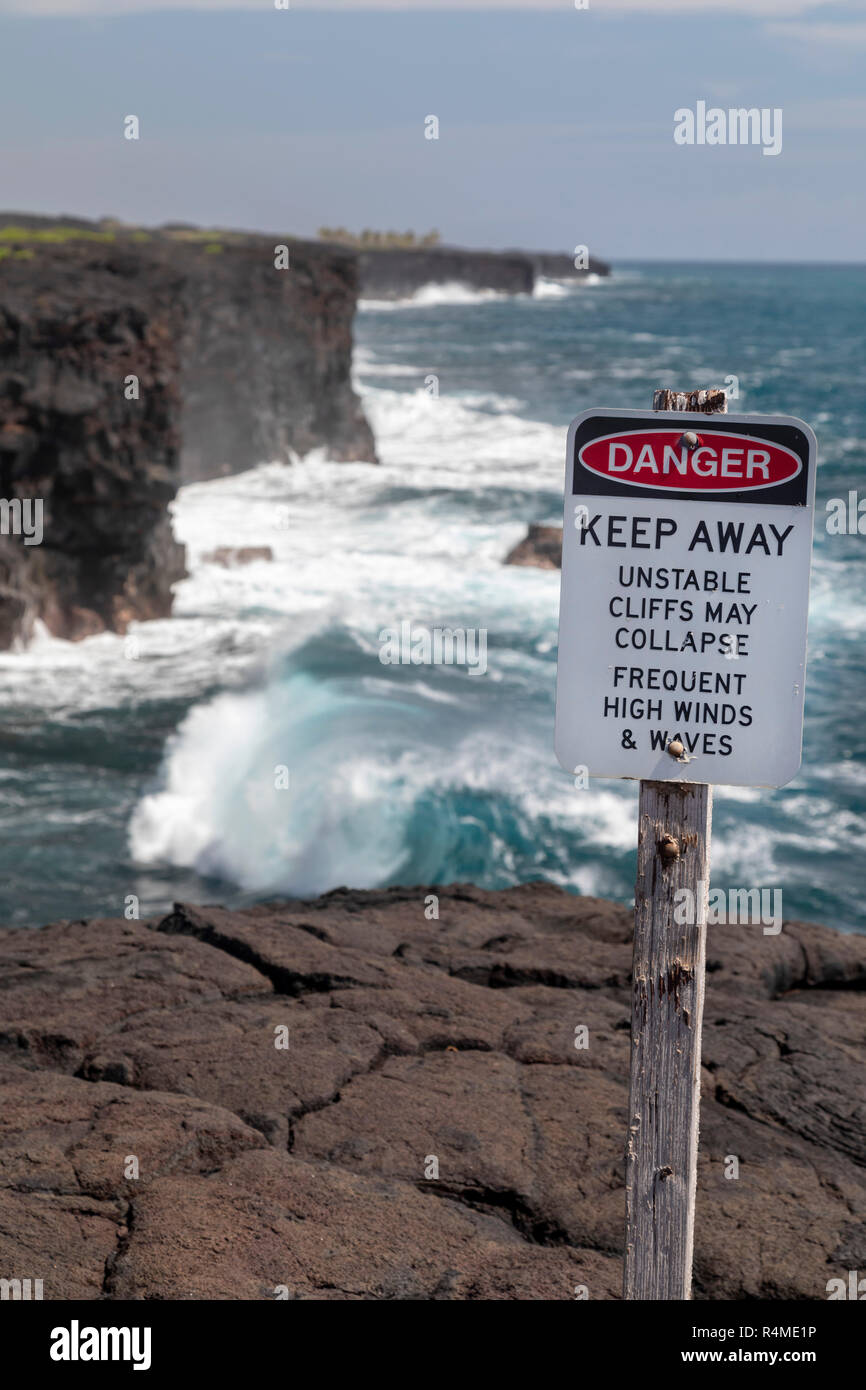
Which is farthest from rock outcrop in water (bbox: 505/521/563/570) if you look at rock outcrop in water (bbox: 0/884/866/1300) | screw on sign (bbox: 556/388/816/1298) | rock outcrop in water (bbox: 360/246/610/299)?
rock outcrop in water (bbox: 360/246/610/299)

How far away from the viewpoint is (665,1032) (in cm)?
311

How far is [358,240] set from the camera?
428 feet

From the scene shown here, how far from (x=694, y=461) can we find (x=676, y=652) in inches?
17.5

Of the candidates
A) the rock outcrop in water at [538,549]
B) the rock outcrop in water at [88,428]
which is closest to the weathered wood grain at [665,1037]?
the rock outcrop in water at [88,428]

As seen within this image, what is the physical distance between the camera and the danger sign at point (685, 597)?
2.94 metres

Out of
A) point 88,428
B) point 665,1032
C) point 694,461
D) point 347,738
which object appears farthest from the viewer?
point 88,428

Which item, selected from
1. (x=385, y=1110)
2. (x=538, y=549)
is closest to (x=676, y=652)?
(x=385, y=1110)

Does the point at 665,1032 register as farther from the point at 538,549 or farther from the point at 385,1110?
the point at 538,549

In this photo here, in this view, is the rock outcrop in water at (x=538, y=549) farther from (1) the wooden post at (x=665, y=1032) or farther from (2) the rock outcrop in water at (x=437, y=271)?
(2) the rock outcrop in water at (x=437, y=271)

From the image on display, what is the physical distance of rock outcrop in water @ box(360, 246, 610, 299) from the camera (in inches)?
4769

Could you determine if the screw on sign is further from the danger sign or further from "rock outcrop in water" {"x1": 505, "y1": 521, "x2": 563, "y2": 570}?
"rock outcrop in water" {"x1": 505, "y1": 521, "x2": 563, "y2": 570}

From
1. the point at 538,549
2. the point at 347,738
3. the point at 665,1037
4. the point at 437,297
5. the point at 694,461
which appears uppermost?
the point at 437,297
